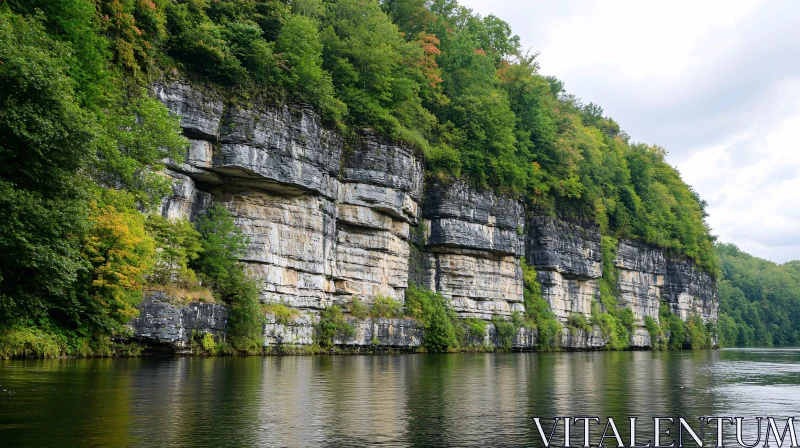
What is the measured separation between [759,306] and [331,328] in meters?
153

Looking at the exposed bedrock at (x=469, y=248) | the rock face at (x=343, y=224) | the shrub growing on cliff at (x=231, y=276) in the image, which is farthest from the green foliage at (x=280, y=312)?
the exposed bedrock at (x=469, y=248)

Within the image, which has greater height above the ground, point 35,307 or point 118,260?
point 118,260

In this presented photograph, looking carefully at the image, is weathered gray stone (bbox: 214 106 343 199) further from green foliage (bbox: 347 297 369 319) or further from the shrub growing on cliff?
green foliage (bbox: 347 297 369 319)

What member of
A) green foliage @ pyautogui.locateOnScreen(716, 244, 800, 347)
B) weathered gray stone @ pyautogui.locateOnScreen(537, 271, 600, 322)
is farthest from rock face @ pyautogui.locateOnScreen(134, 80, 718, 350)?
green foliage @ pyautogui.locateOnScreen(716, 244, 800, 347)

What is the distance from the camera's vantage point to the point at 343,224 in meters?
55.5

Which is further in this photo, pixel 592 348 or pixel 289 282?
pixel 592 348

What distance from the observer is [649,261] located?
105 metres

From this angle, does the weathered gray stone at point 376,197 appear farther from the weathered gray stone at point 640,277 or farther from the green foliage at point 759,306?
the green foliage at point 759,306

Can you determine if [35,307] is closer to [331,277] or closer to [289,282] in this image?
[289,282]

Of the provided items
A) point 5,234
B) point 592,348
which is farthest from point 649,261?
point 5,234

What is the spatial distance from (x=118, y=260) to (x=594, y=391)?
21.3 metres

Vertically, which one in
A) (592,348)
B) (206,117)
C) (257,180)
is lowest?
(592,348)

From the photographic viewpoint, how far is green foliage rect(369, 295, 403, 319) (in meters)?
55.2

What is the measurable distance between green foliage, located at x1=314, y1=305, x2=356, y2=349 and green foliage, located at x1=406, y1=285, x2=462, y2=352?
8.92m
